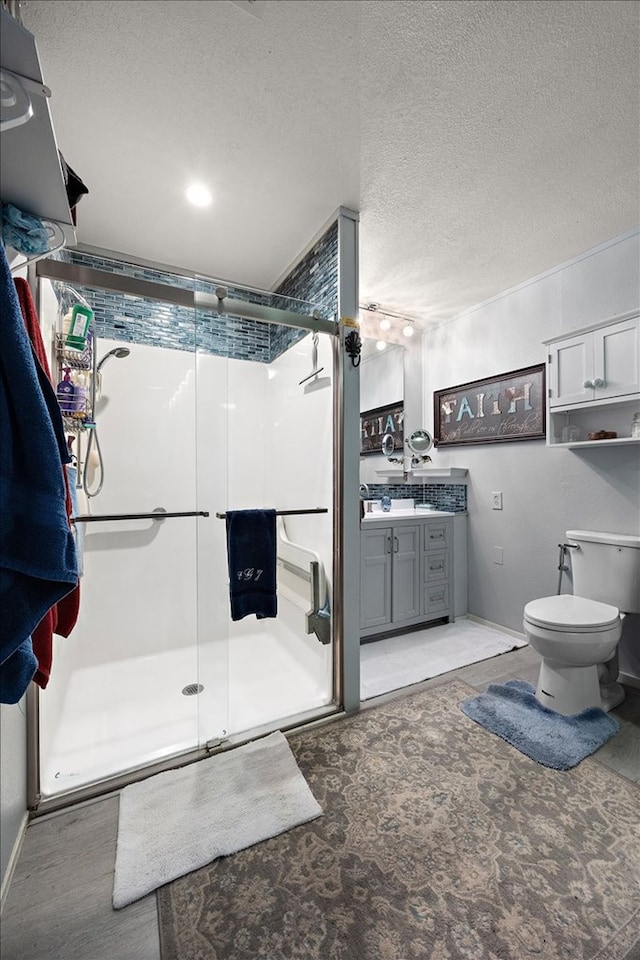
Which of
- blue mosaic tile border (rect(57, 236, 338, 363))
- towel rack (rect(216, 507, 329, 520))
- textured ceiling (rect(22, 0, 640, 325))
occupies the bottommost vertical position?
towel rack (rect(216, 507, 329, 520))

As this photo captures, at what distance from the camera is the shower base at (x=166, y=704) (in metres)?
1.57

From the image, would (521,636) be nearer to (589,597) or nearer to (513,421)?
(589,597)

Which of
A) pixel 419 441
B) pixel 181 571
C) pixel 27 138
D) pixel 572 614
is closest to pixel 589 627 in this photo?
pixel 572 614

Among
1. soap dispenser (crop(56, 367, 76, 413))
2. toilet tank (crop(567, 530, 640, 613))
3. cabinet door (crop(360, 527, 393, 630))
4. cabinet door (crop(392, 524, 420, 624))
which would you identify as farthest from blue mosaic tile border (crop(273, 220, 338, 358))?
toilet tank (crop(567, 530, 640, 613))

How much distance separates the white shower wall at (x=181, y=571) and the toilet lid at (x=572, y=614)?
1.03 metres

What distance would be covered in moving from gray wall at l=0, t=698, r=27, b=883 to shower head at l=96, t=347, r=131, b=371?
1.71m

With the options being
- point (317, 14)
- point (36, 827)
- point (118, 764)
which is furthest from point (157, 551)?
point (317, 14)

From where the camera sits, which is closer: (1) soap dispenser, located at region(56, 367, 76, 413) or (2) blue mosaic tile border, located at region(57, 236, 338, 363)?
(1) soap dispenser, located at region(56, 367, 76, 413)

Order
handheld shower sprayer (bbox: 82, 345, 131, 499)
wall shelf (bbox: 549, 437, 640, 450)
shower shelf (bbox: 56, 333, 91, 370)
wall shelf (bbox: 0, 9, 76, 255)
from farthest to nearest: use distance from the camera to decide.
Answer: wall shelf (bbox: 549, 437, 640, 450) < handheld shower sprayer (bbox: 82, 345, 131, 499) < shower shelf (bbox: 56, 333, 91, 370) < wall shelf (bbox: 0, 9, 76, 255)

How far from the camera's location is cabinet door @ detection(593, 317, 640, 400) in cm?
199

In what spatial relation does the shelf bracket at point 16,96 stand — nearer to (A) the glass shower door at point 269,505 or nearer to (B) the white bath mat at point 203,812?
(A) the glass shower door at point 269,505

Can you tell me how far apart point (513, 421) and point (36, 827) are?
3.12 meters

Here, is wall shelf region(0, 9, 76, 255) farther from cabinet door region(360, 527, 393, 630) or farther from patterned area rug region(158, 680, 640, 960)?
cabinet door region(360, 527, 393, 630)

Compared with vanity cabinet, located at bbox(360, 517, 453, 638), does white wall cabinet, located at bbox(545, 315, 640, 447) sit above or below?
above
